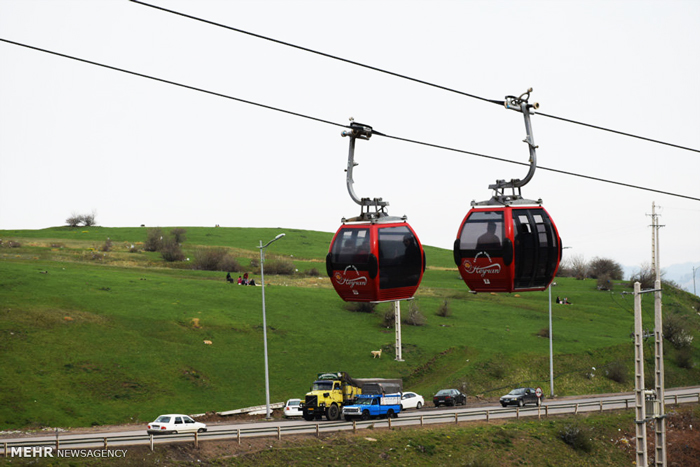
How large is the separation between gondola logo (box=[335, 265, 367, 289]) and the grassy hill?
32.6 m

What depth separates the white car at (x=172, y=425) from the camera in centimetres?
3584

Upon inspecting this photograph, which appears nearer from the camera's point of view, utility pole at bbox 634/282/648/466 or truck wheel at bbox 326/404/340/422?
utility pole at bbox 634/282/648/466

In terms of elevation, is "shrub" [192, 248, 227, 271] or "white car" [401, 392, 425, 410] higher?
"shrub" [192, 248, 227, 271]

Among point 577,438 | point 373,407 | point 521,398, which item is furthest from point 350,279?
point 521,398

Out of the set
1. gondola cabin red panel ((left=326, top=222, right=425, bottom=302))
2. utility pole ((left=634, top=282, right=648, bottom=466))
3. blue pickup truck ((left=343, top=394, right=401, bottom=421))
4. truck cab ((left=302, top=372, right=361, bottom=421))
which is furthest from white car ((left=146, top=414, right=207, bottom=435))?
gondola cabin red panel ((left=326, top=222, right=425, bottom=302))

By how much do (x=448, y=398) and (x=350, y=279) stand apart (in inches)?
1451

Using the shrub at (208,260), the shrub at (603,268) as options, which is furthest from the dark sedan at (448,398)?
the shrub at (603,268)

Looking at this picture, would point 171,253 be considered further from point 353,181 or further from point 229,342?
point 353,181

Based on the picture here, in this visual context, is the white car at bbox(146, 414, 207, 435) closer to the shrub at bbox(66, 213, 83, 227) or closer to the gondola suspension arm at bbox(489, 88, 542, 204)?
the gondola suspension arm at bbox(489, 88, 542, 204)

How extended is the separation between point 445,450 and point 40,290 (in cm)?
4362

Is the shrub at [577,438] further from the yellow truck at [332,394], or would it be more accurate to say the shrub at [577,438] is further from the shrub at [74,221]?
the shrub at [74,221]

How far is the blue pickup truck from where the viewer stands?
4022cm

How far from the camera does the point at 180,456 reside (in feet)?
98.7

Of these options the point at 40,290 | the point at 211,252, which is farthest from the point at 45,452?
the point at 211,252
